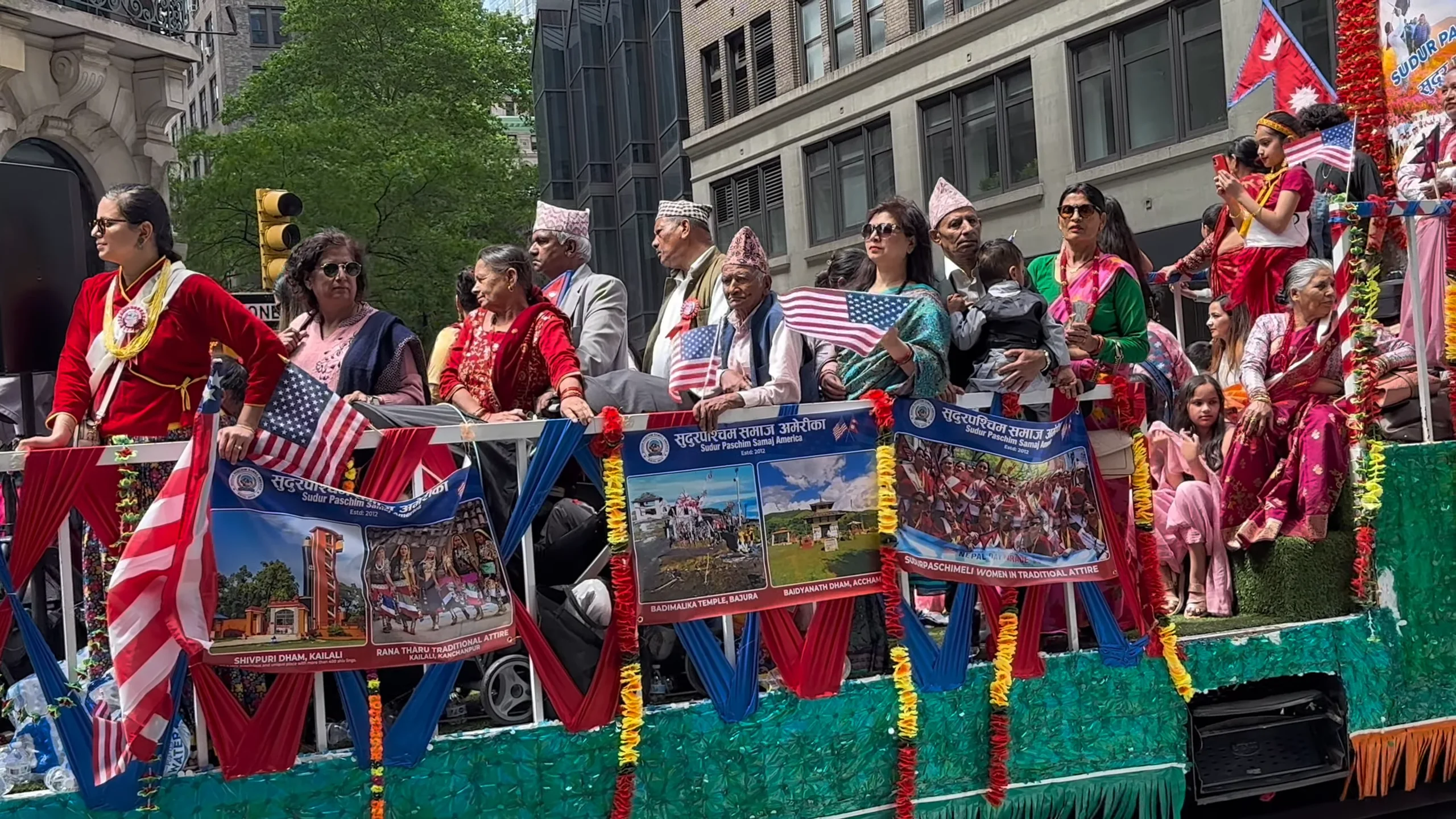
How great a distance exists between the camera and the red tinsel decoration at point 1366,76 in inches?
240

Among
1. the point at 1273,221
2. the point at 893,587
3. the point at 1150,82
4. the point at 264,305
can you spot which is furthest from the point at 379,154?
the point at 893,587

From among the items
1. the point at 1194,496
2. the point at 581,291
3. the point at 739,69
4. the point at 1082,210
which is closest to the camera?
the point at 1082,210

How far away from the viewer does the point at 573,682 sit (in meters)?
4.50

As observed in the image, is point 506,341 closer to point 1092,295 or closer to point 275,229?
point 1092,295

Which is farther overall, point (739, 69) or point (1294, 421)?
point (739, 69)

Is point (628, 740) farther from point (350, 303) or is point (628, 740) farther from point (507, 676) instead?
point (350, 303)

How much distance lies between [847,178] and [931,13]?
3.74 meters

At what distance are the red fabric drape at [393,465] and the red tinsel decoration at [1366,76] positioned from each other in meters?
4.17

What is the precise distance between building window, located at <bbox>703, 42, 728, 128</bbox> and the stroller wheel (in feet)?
89.4

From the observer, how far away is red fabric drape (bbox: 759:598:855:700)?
478cm

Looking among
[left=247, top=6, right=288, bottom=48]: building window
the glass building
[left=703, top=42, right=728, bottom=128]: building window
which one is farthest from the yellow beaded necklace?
[left=247, top=6, right=288, bottom=48]: building window

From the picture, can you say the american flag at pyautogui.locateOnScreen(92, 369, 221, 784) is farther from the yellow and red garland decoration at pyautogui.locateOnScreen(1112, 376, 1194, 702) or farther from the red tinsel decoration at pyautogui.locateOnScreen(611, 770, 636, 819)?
the yellow and red garland decoration at pyautogui.locateOnScreen(1112, 376, 1194, 702)

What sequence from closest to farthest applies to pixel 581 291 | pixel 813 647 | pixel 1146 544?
pixel 813 647 → pixel 1146 544 → pixel 581 291

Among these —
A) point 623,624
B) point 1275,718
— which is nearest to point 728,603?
point 623,624
